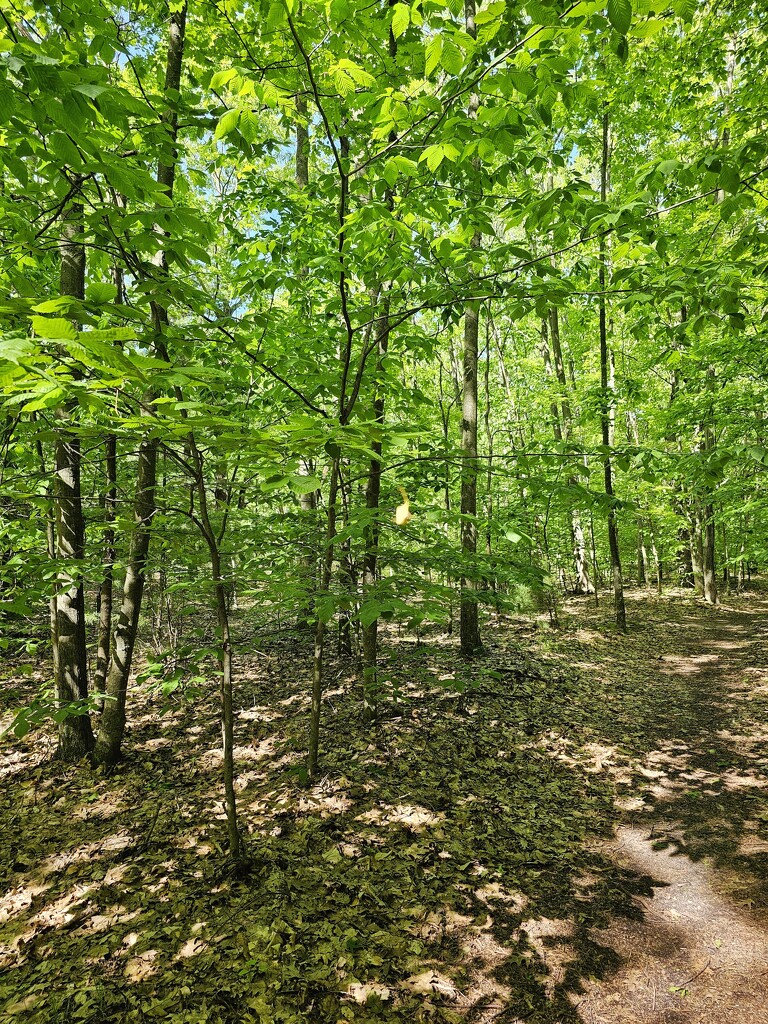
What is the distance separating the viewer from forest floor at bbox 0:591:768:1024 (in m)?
2.66

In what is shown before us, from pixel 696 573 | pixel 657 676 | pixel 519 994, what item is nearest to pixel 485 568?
pixel 519 994

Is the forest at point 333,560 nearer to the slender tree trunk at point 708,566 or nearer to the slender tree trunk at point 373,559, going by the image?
the slender tree trunk at point 373,559

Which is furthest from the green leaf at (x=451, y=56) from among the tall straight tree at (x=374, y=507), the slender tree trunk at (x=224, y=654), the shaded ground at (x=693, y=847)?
the shaded ground at (x=693, y=847)

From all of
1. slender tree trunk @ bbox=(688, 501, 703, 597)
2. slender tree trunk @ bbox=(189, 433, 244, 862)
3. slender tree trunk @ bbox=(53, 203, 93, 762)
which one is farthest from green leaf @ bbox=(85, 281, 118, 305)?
slender tree trunk @ bbox=(688, 501, 703, 597)

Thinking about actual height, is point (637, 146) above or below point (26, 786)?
above

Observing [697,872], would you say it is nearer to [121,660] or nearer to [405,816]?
[405,816]

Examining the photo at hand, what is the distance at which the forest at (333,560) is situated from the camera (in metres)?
2.21

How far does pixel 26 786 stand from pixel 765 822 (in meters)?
6.86

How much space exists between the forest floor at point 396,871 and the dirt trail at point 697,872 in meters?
0.02

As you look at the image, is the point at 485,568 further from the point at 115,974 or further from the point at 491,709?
the point at 491,709

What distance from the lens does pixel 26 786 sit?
448cm

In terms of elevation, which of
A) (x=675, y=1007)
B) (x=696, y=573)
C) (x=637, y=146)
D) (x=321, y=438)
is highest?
(x=637, y=146)

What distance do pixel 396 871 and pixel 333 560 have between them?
2.45 m

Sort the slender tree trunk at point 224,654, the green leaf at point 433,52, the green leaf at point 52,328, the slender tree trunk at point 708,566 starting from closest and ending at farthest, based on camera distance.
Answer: the green leaf at point 52,328 < the green leaf at point 433,52 < the slender tree trunk at point 224,654 < the slender tree trunk at point 708,566
